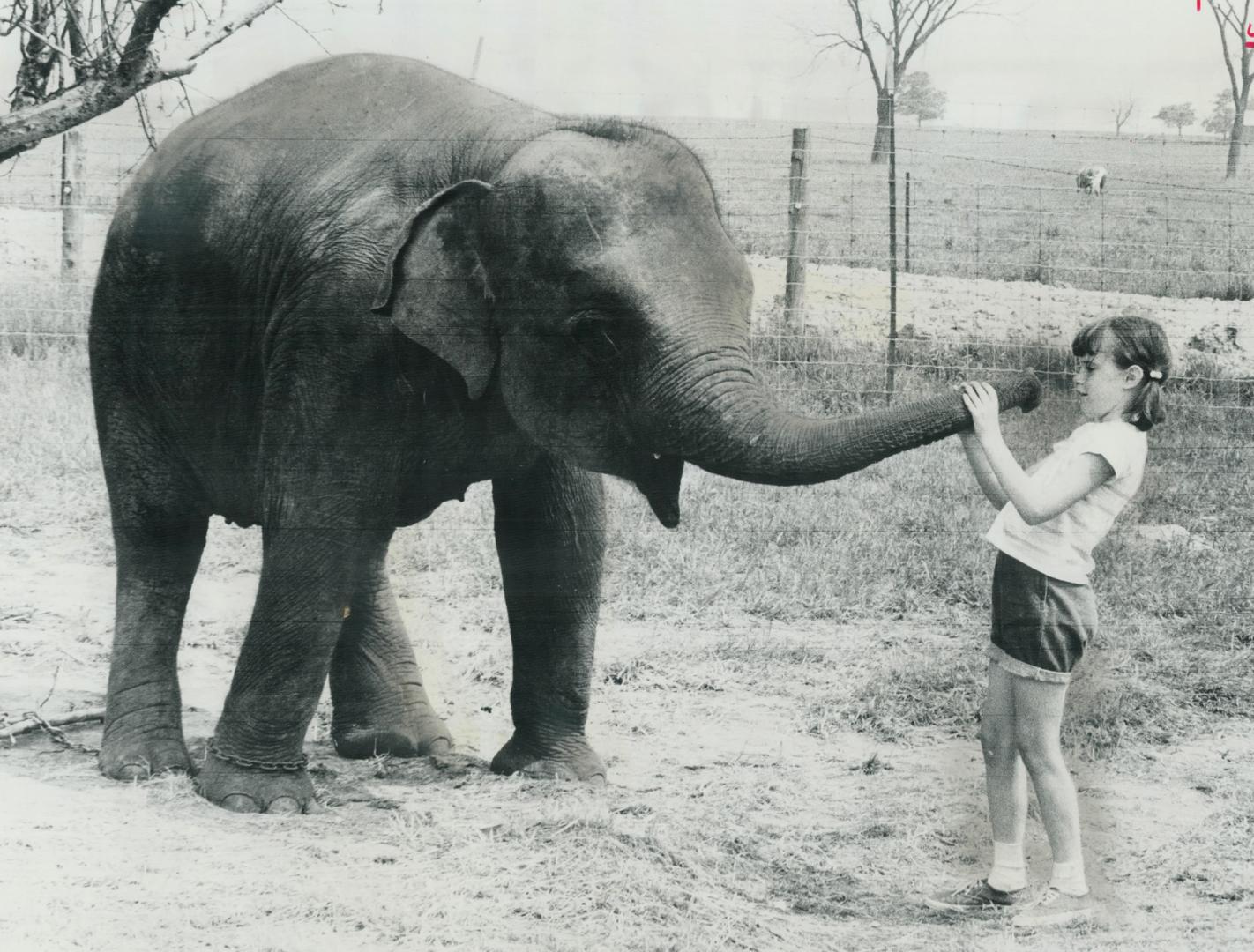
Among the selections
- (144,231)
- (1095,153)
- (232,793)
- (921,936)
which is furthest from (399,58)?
(1095,153)

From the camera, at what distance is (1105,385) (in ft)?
Answer: 10.7

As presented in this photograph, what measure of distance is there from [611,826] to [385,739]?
1.20 m

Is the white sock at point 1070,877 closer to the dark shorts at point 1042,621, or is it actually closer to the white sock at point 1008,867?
the white sock at point 1008,867

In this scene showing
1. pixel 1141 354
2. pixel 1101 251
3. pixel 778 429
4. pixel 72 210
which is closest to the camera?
pixel 1141 354

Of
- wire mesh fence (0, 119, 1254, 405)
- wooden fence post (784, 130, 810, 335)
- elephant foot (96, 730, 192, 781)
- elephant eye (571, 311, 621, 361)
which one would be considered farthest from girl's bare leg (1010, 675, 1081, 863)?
wooden fence post (784, 130, 810, 335)

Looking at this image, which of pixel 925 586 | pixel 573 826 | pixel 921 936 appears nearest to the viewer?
pixel 921 936

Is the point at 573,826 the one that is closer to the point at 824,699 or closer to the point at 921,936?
the point at 921,936

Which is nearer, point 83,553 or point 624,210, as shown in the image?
point 624,210

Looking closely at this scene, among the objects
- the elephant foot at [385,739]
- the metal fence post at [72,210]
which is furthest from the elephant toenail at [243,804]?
the metal fence post at [72,210]

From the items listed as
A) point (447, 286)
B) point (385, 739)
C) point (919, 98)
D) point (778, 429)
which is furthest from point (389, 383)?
point (919, 98)

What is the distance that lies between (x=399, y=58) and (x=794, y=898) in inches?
102

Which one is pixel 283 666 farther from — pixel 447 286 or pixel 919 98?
pixel 919 98

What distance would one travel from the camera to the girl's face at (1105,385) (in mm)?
3262

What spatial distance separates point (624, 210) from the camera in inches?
142
